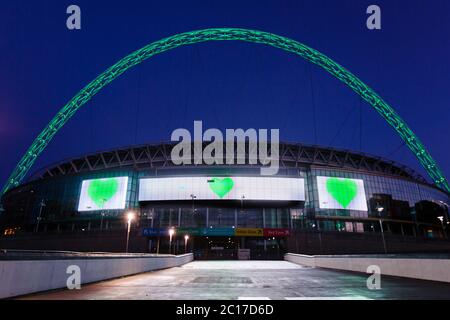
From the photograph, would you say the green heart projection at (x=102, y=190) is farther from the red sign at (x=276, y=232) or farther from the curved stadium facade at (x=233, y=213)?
the red sign at (x=276, y=232)

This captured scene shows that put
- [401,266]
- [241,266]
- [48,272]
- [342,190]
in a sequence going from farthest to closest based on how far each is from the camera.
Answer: [342,190]
[241,266]
[401,266]
[48,272]

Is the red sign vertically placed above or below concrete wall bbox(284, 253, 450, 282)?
above

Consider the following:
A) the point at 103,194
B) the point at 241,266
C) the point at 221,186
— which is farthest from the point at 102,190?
the point at 241,266

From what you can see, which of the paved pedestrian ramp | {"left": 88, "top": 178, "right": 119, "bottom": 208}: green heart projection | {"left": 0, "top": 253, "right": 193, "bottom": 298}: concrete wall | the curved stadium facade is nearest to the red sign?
the curved stadium facade

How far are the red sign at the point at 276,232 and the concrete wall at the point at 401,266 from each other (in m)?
33.8

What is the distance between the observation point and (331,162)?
8969cm

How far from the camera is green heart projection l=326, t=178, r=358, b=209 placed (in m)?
69.9

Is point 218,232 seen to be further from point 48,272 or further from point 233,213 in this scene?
point 48,272

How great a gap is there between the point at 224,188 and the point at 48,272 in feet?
191

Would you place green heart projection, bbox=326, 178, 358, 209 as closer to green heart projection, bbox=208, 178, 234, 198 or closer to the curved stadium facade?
the curved stadium facade

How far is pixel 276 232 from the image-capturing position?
63219 mm

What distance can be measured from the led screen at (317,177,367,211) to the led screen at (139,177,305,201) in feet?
15.5

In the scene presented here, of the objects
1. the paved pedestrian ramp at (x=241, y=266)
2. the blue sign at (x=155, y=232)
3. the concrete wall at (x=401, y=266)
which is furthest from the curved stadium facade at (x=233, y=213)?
the concrete wall at (x=401, y=266)
